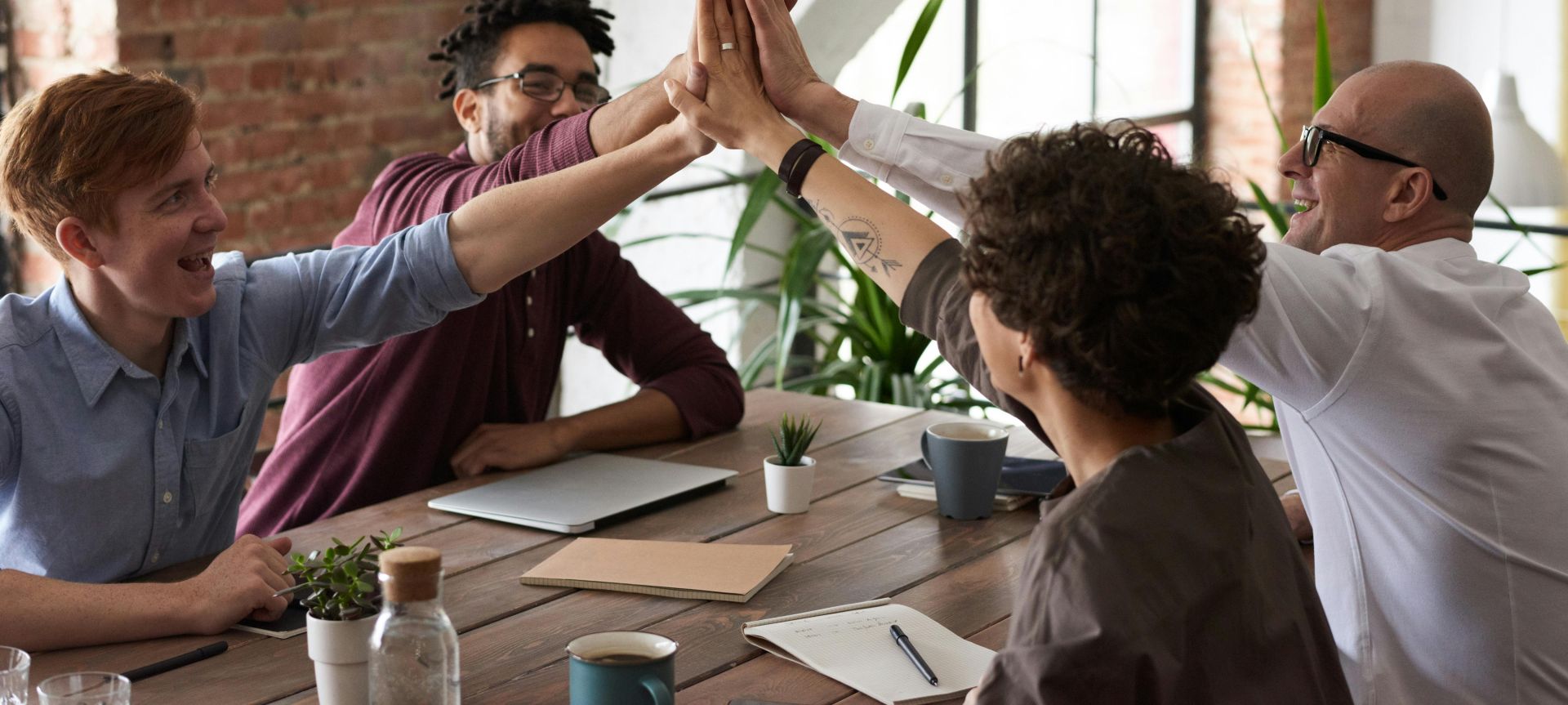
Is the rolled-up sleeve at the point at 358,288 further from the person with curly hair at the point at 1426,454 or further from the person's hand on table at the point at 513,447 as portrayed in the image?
the person with curly hair at the point at 1426,454

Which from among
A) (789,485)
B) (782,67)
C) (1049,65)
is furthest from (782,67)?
(1049,65)

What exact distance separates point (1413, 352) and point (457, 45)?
69.7 inches

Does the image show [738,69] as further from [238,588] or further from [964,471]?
[238,588]

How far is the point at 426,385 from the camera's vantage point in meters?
2.21

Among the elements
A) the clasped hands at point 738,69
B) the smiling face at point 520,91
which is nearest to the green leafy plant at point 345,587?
the clasped hands at point 738,69

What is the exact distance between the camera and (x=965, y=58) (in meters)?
4.84

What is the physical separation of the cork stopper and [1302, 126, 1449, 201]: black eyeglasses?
3.78ft

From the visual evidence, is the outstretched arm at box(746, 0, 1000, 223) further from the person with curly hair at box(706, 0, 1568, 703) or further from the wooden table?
the wooden table

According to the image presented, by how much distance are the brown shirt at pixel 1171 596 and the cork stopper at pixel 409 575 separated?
16.8 inches

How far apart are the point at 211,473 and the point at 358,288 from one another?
1.01 feet

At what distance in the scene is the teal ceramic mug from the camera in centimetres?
119

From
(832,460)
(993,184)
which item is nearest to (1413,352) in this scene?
(993,184)

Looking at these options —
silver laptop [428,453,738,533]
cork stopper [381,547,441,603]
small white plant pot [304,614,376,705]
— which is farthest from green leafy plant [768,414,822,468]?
cork stopper [381,547,441,603]

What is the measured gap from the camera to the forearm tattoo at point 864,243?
1.52 meters
